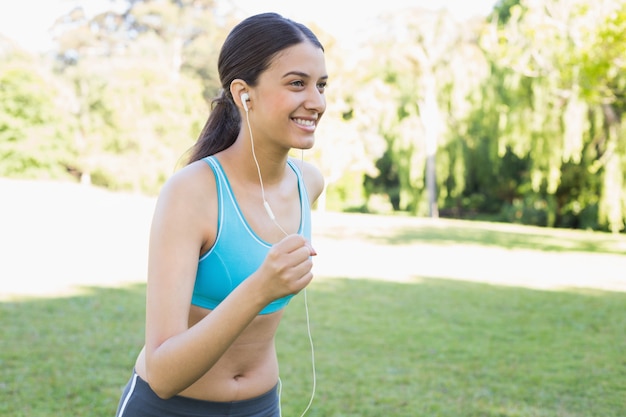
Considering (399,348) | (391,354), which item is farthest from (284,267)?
(399,348)

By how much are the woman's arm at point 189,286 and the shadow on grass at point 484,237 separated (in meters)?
14.8

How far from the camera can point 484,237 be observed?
1828cm

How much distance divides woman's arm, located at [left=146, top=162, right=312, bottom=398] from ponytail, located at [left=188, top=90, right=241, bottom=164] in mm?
259

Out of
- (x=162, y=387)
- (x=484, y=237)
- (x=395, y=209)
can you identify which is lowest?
(x=395, y=209)

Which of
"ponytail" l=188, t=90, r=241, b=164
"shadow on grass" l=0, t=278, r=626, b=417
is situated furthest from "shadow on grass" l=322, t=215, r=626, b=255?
"ponytail" l=188, t=90, r=241, b=164

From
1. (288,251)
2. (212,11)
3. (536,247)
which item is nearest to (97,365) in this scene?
(288,251)

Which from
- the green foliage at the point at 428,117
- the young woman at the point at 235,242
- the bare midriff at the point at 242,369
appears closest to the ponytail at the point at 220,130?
the young woman at the point at 235,242

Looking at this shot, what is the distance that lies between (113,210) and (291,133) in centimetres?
2058

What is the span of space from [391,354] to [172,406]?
15.0 feet

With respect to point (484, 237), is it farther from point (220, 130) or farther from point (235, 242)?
point (235, 242)

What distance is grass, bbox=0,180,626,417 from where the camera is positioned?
4.71 m

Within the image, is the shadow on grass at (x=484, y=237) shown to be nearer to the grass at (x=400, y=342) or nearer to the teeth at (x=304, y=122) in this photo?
the grass at (x=400, y=342)

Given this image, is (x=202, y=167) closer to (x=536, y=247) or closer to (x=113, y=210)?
(x=536, y=247)

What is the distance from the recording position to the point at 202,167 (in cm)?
168
